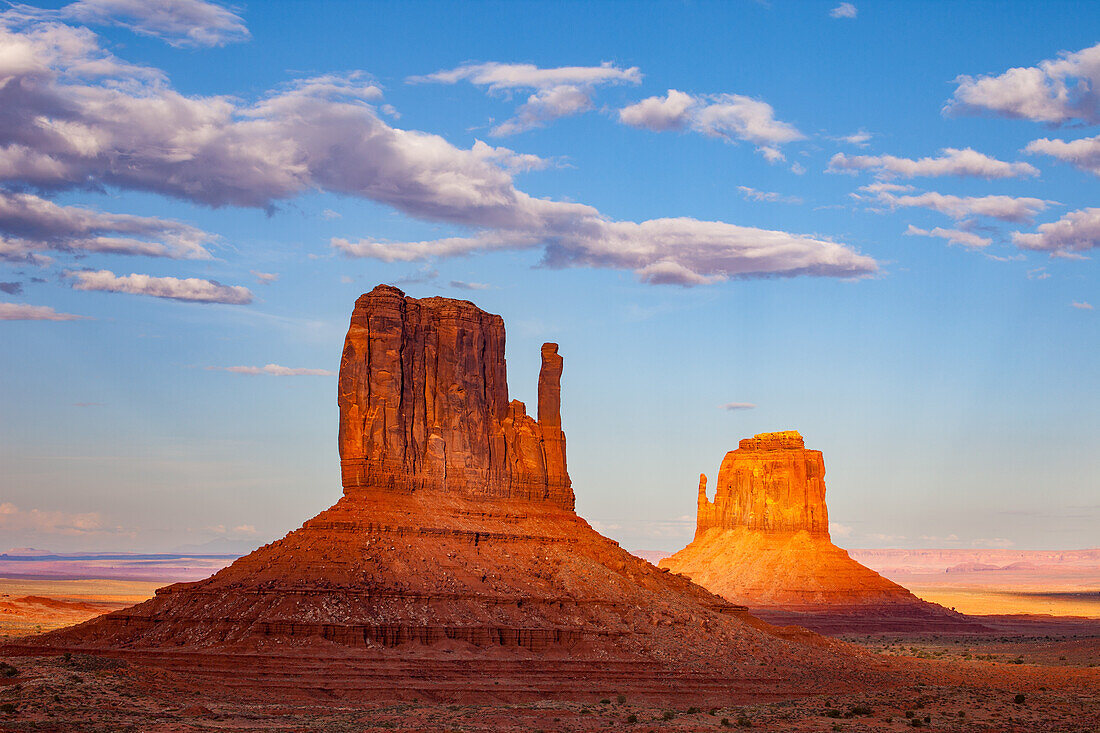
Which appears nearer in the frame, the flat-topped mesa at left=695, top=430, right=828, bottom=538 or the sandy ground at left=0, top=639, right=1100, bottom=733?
the sandy ground at left=0, top=639, right=1100, bottom=733

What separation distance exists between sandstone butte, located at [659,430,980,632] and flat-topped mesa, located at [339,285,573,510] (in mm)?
53252

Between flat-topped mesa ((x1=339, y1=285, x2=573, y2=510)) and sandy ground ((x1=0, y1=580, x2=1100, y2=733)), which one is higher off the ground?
flat-topped mesa ((x1=339, y1=285, x2=573, y2=510))

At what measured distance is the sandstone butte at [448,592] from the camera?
68750 mm

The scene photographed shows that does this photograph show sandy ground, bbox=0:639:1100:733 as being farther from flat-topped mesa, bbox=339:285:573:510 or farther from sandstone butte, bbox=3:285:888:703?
flat-topped mesa, bbox=339:285:573:510

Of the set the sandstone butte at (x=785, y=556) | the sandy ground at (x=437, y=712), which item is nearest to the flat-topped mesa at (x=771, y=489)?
the sandstone butte at (x=785, y=556)

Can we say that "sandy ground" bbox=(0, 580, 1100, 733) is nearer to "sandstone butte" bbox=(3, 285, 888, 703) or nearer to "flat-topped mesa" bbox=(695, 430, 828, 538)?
"sandstone butte" bbox=(3, 285, 888, 703)

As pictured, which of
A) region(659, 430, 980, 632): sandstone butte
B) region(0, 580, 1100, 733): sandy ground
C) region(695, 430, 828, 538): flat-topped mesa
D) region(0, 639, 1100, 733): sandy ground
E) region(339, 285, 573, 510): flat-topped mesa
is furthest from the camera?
region(695, 430, 828, 538): flat-topped mesa

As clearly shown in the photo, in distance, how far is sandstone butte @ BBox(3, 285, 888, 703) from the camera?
68750 mm

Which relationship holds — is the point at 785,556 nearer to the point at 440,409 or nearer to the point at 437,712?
the point at 440,409

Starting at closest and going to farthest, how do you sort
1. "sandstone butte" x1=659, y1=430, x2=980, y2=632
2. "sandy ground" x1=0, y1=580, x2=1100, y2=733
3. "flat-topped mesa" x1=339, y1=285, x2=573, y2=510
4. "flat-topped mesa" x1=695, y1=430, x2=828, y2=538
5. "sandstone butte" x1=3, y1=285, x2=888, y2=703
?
"sandy ground" x1=0, y1=580, x2=1100, y2=733
"sandstone butte" x1=3, y1=285, x2=888, y2=703
"flat-topped mesa" x1=339, y1=285, x2=573, y2=510
"sandstone butte" x1=659, y1=430, x2=980, y2=632
"flat-topped mesa" x1=695, y1=430, x2=828, y2=538

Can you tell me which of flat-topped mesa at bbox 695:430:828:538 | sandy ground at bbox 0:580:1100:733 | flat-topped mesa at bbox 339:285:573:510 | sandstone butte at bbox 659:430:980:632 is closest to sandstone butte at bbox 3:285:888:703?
flat-topped mesa at bbox 339:285:573:510

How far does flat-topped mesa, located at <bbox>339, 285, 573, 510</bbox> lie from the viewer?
8319 cm

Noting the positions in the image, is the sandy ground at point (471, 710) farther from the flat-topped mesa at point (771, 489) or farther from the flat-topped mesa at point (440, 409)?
the flat-topped mesa at point (771, 489)

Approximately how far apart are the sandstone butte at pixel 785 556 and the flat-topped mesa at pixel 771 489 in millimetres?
122
